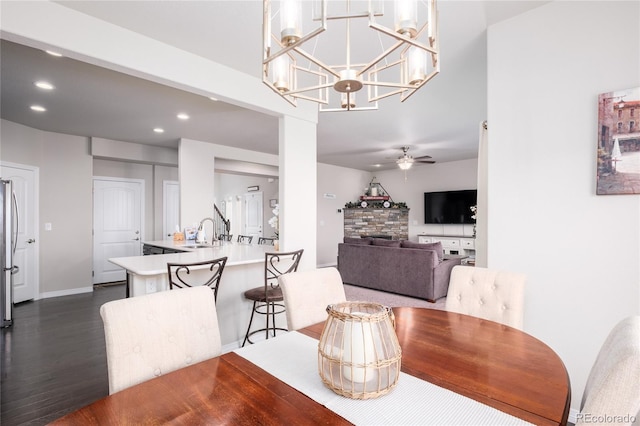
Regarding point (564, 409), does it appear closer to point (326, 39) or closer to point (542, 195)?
point (542, 195)

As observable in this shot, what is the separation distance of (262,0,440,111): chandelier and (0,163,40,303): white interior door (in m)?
4.43

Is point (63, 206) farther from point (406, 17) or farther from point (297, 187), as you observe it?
point (406, 17)

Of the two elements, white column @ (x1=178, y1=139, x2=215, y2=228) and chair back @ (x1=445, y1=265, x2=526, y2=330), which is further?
white column @ (x1=178, y1=139, x2=215, y2=228)

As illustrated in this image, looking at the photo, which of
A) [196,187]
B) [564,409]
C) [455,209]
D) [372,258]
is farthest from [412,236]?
[564,409]

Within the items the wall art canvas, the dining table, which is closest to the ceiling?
the wall art canvas

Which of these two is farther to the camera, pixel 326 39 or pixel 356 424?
pixel 326 39

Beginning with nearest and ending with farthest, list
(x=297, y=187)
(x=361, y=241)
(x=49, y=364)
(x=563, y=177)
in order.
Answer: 1. (x=563, y=177)
2. (x=49, y=364)
3. (x=297, y=187)
4. (x=361, y=241)

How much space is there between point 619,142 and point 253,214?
323 inches

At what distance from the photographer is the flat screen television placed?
752cm

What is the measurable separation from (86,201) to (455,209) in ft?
24.9

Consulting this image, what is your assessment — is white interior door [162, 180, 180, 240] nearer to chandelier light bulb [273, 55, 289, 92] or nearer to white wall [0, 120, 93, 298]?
white wall [0, 120, 93, 298]

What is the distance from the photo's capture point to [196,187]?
5.24 meters

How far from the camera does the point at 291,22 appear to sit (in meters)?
1.14

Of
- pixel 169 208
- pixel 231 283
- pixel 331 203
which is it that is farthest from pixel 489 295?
pixel 331 203
